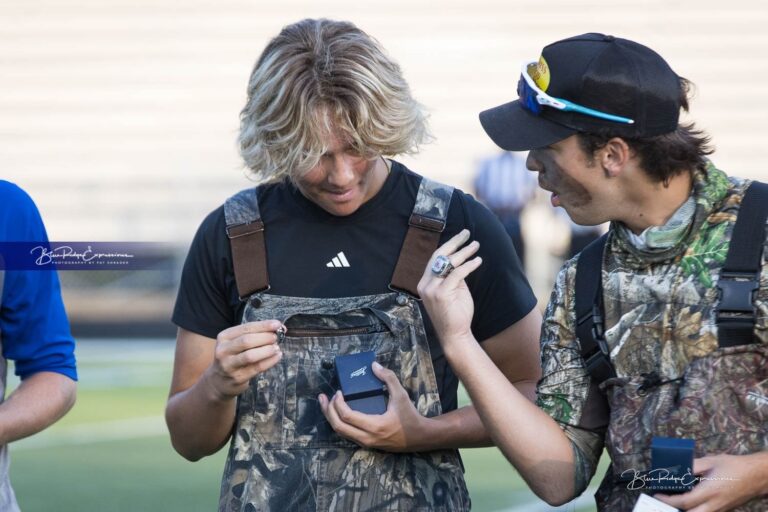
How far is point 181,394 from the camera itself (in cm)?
307

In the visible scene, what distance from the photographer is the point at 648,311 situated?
2.53 metres

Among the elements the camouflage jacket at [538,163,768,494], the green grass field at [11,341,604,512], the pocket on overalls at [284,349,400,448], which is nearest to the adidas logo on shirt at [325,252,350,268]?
A: the pocket on overalls at [284,349,400,448]

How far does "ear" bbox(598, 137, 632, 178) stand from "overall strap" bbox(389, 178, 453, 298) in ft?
1.71

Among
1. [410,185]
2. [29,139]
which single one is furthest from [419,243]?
[29,139]

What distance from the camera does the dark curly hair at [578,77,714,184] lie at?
2555 millimetres

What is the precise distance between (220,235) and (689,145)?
120 centimetres

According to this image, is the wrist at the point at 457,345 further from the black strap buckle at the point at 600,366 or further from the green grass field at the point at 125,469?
the green grass field at the point at 125,469

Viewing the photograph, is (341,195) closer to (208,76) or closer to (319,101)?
(319,101)

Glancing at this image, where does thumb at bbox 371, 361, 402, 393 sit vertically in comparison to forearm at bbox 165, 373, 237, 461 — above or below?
above

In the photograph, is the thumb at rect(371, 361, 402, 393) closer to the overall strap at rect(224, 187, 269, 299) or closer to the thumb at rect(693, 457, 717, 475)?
the overall strap at rect(224, 187, 269, 299)

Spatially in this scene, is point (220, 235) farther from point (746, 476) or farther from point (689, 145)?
point (746, 476)

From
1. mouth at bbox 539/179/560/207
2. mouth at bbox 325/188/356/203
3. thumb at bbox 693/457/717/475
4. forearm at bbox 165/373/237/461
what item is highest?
mouth at bbox 539/179/560/207

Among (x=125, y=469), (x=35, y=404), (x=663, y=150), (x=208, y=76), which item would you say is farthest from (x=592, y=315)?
(x=208, y=76)

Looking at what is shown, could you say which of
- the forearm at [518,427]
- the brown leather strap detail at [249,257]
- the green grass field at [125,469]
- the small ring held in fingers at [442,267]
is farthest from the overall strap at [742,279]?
the green grass field at [125,469]
